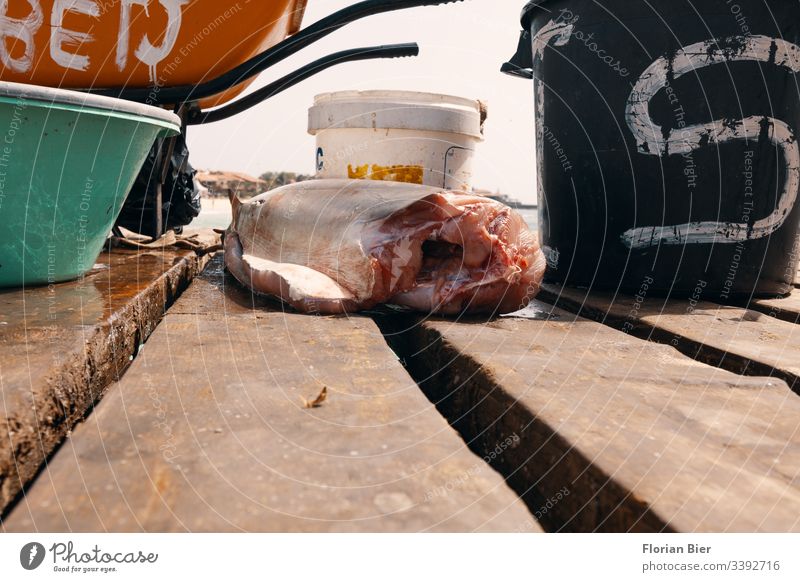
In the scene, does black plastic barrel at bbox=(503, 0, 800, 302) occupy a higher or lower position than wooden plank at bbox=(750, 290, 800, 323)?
higher

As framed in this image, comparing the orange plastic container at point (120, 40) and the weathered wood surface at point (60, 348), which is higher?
the orange plastic container at point (120, 40)

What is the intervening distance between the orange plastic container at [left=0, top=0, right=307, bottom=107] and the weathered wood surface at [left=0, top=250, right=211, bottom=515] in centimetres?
109

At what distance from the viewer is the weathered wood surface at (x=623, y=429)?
2.65 ft

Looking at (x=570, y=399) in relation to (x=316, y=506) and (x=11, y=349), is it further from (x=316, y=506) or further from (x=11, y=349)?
(x=11, y=349)

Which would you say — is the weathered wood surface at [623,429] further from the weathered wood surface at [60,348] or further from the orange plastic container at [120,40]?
the orange plastic container at [120,40]

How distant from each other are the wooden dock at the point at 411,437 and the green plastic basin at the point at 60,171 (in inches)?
23.9

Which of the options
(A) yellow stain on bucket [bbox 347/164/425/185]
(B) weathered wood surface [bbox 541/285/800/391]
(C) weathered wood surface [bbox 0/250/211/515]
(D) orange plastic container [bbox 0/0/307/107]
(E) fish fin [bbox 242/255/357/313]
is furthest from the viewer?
(A) yellow stain on bucket [bbox 347/164/425/185]

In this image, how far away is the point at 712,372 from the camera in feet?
4.52

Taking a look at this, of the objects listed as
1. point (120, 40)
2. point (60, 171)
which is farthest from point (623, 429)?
point (120, 40)

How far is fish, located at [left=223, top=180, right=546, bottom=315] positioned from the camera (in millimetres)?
1968

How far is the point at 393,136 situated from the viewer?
10.5 ft

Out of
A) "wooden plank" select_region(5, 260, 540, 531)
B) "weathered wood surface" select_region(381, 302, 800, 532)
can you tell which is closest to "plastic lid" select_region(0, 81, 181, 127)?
"wooden plank" select_region(5, 260, 540, 531)

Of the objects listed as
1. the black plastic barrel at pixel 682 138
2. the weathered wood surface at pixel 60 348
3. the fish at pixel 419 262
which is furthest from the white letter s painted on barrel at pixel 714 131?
the weathered wood surface at pixel 60 348

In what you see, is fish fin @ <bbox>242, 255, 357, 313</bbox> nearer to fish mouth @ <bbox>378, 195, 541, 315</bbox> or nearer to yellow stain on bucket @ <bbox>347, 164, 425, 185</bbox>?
fish mouth @ <bbox>378, 195, 541, 315</bbox>
